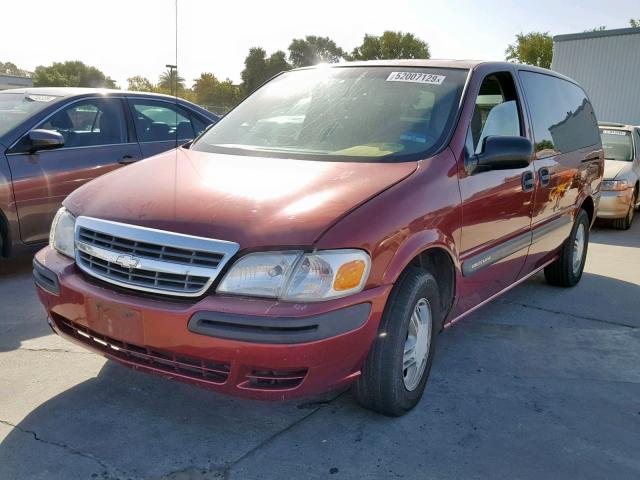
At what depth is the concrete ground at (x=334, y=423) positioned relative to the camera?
2.56 metres

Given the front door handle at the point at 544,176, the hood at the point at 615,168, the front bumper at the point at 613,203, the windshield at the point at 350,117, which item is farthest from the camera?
the hood at the point at 615,168

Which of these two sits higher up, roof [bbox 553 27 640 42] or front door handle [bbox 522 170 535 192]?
roof [bbox 553 27 640 42]

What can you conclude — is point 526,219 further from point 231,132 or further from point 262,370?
point 262,370

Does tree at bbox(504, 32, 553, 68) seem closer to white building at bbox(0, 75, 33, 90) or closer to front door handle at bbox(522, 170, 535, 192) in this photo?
white building at bbox(0, 75, 33, 90)

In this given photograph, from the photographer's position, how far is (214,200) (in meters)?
2.66

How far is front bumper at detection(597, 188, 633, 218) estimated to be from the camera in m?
8.66

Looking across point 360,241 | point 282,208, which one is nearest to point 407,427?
point 360,241

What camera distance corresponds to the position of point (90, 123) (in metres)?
5.68

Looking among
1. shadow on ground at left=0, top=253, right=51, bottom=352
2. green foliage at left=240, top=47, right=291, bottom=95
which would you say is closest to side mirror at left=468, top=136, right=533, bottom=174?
shadow on ground at left=0, top=253, right=51, bottom=352

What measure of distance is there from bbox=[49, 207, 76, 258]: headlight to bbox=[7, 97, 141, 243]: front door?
2221mm

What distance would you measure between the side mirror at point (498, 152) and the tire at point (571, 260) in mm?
2095

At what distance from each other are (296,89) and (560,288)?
3.03 meters

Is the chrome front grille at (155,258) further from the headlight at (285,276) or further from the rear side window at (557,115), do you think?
the rear side window at (557,115)

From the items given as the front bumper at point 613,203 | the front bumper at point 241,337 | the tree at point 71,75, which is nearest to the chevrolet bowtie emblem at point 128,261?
the front bumper at point 241,337
